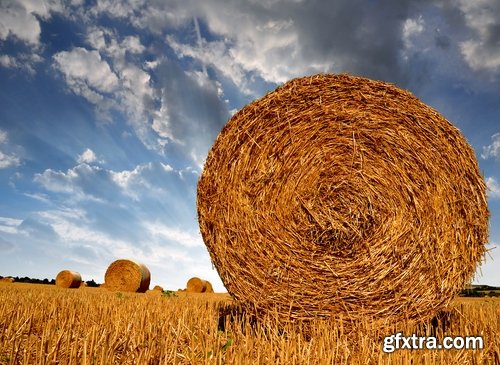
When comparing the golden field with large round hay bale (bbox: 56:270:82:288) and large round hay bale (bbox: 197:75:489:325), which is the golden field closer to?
large round hay bale (bbox: 197:75:489:325)

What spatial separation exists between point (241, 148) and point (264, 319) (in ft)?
5.85

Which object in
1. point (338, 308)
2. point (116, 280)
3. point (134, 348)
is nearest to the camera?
point (134, 348)

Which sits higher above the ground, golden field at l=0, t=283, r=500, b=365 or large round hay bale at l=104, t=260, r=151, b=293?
large round hay bale at l=104, t=260, r=151, b=293

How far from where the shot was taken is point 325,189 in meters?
4.29

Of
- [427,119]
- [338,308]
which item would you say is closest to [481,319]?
[338,308]

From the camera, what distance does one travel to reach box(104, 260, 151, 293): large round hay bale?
13219mm

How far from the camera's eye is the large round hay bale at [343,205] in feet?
13.7

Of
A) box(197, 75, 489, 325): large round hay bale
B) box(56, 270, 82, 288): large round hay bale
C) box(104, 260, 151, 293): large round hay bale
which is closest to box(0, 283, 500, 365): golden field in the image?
box(197, 75, 489, 325): large round hay bale

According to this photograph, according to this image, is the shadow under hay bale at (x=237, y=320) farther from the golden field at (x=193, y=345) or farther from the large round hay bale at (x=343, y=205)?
the large round hay bale at (x=343, y=205)

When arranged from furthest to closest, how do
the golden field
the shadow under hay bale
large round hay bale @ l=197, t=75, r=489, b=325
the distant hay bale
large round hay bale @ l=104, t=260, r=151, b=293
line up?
the distant hay bale → large round hay bale @ l=104, t=260, r=151, b=293 → large round hay bale @ l=197, t=75, r=489, b=325 → the shadow under hay bale → the golden field

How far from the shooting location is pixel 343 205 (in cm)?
425

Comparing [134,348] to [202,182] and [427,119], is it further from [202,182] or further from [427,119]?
[427,119]

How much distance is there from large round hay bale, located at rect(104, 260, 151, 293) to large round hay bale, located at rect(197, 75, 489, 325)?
31.3 ft

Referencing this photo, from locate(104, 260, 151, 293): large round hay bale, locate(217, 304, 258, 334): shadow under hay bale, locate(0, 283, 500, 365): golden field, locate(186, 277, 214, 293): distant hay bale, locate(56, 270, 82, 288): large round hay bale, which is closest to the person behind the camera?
locate(0, 283, 500, 365): golden field
